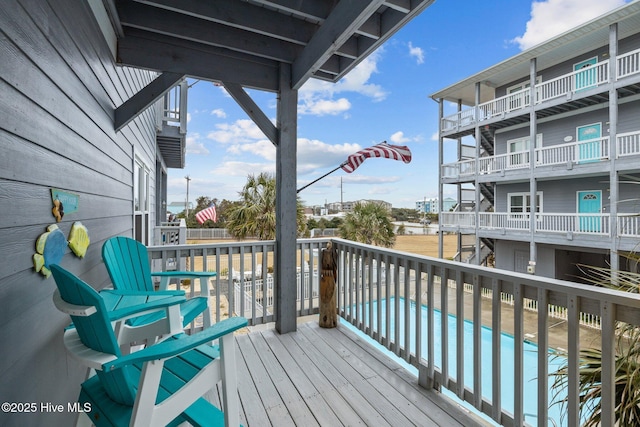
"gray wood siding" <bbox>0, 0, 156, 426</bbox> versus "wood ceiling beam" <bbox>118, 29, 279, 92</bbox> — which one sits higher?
"wood ceiling beam" <bbox>118, 29, 279, 92</bbox>

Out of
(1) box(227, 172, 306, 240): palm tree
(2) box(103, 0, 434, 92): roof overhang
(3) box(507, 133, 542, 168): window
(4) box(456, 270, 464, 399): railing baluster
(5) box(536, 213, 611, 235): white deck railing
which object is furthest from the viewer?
(1) box(227, 172, 306, 240): palm tree

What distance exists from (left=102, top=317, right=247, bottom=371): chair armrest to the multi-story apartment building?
19.5 feet

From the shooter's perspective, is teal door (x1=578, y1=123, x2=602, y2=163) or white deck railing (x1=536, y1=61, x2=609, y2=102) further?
teal door (x1=578, y1=123, x2=602, y2=163)

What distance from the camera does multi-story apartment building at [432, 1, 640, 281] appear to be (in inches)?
267

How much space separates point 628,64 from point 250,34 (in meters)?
8.75

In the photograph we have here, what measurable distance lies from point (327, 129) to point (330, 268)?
1879cm

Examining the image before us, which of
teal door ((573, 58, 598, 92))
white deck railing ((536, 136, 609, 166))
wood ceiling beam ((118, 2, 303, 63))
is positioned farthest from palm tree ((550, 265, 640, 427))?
teal door ((573, 58, 598, 92))

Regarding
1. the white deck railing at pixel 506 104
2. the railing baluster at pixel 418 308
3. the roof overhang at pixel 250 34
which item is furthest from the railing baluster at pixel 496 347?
the white deck railing at pixel 506 104

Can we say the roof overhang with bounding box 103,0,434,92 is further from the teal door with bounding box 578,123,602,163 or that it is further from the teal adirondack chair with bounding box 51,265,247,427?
the teal door with bounding box 578,123,602,163

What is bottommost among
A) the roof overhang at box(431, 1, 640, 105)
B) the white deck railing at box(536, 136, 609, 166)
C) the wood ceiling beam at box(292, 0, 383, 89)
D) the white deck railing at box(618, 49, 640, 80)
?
the wood ceiling beam at box(292, 0, 383, 89)

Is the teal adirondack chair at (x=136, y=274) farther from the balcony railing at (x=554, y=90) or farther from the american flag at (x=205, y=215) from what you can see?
the balcony railing at (x=554, y=90)

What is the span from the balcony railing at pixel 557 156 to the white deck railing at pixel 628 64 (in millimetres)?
1329

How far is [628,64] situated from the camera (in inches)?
264

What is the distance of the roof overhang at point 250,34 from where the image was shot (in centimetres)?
207
